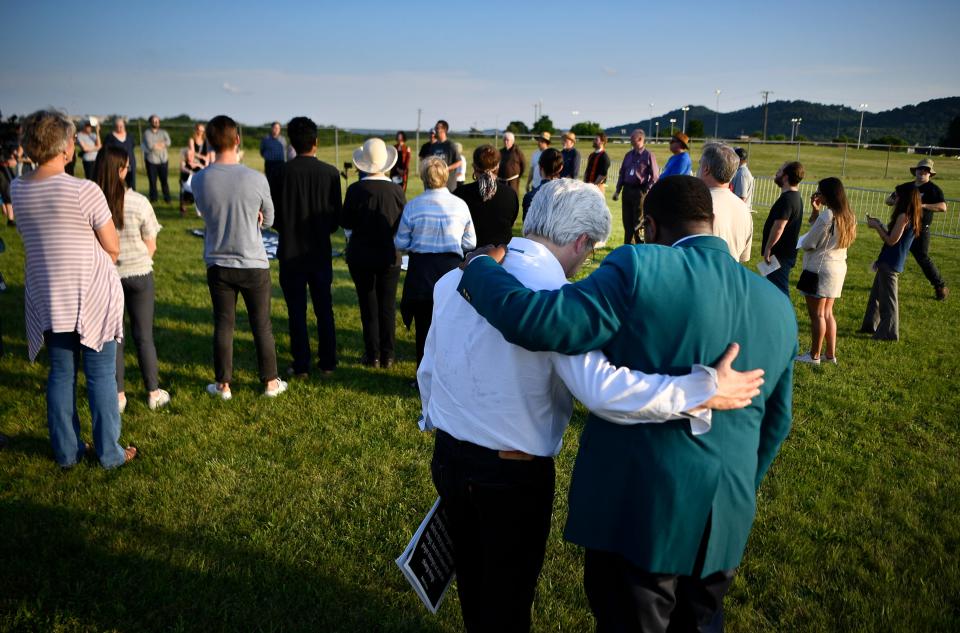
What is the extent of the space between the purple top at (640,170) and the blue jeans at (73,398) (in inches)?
398

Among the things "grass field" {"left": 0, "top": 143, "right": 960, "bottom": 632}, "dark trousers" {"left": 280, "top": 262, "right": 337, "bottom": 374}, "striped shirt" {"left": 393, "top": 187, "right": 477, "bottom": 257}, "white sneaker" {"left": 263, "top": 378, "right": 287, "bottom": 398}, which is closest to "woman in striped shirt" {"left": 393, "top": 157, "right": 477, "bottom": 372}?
"striped shirt" {"left": 393, "top": 187, "right": 477, "bottom": 257}

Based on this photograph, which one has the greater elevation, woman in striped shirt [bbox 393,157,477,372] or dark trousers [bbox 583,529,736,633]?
woman in striped shirt [bbox 393,157,477,372]

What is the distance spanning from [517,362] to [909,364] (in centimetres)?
661

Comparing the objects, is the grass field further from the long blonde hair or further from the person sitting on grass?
the long blonde hair

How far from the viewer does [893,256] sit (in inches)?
A: 300

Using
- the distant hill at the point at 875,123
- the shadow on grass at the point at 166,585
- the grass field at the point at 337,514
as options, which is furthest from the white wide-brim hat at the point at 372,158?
the distant hill at the point at 875,123

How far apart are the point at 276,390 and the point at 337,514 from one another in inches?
81.2

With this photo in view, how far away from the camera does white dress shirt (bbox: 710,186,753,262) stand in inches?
199

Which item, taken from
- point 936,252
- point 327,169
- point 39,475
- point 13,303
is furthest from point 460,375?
point 936,252

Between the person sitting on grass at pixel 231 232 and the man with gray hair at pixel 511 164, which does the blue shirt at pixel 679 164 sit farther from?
the person sitting on grass at pixel 231 232

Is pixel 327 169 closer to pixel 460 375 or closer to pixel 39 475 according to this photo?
pixel 39 475

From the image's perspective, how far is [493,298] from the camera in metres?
1.88

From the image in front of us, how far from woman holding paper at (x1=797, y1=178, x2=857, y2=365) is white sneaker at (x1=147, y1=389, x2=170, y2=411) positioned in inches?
241

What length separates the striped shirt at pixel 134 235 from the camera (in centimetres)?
498
